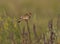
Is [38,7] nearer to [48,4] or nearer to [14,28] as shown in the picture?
[48,4]

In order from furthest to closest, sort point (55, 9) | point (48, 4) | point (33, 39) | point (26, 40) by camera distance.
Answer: point (48, 4) < point (55, 9) < point (33, 39) < point (26, 40)

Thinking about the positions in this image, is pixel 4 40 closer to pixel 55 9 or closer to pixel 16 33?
pixel 16 33

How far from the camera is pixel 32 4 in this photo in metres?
5.56

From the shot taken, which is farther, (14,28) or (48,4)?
(48,4)

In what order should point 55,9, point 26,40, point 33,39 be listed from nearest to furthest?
point 26,40, point 33,39, point 55,9

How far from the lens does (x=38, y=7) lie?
5.28 metres

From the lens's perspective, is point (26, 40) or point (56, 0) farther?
point (56, 0)

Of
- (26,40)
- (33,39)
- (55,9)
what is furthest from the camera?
(55,9)

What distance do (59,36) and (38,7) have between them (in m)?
1.77

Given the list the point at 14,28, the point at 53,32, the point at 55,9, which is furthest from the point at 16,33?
the point at 55,9

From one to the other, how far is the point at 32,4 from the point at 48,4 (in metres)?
0.24

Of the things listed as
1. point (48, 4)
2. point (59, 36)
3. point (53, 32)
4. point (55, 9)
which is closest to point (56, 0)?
point (48, 4)

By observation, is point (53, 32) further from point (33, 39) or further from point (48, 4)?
point (48, 4)

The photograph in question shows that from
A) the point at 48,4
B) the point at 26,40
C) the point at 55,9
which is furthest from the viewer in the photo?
the point at 48,4
